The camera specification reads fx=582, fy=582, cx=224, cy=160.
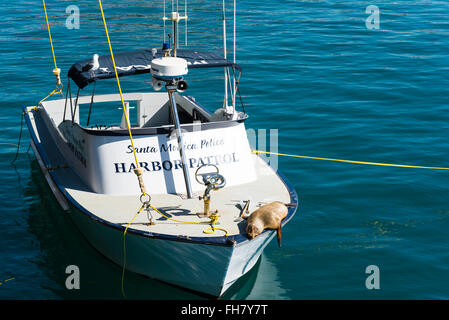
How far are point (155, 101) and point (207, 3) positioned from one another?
727 inches

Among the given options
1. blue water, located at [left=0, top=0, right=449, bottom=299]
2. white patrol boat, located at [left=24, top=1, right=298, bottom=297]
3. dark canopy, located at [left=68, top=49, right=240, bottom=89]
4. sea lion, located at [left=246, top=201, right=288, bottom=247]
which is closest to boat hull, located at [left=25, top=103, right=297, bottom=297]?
white patrol boat, located at [left=24, top=1, right=298, bottom=297]

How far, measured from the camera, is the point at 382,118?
17.2 m

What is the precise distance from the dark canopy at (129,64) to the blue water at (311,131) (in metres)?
3.18

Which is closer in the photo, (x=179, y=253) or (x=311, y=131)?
(x=179, y=253)

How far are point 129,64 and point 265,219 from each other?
3896 millimetres

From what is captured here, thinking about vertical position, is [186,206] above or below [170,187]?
below

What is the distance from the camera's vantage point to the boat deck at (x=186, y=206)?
9172 mm

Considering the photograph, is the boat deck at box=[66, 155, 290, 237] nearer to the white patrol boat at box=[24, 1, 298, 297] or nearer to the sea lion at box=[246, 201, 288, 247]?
the white patrol boat at box=[24, 1, 298, 297]

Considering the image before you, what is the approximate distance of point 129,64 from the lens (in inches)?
420

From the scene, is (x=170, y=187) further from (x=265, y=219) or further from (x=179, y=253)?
(x=265, y=219)

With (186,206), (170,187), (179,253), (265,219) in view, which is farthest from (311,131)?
(179,253)

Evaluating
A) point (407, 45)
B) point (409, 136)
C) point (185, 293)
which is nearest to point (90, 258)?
point (185, 293)

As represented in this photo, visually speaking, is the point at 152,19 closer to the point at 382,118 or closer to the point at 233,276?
the point at 382,118

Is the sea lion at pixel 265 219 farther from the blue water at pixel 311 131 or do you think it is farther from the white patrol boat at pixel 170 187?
the blue water at pixel 311 131
